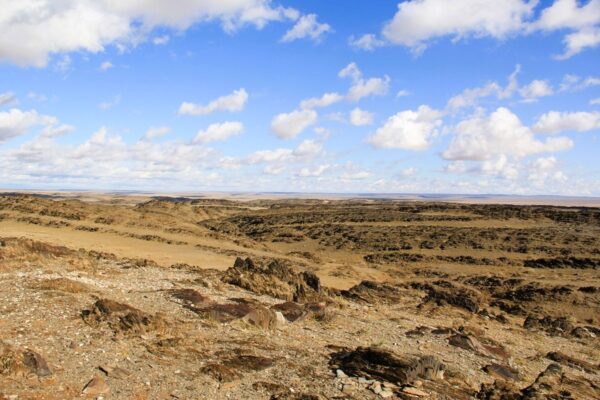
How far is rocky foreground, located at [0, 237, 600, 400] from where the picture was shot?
32.1 ft

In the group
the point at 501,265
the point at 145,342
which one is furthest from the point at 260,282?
the point at 501,265

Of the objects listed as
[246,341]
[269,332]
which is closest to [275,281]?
[269,332]

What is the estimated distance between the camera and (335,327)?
15.7 m

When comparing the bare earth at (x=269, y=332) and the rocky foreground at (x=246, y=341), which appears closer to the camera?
Result: the rocky foreground at (x=246, y=341)

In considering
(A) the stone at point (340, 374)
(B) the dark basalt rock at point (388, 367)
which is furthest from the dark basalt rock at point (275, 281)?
(A) the stone at point (340, 374)

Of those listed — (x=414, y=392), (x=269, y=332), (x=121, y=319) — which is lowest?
(x=414, y=392)

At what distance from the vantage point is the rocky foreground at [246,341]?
32.1 ft

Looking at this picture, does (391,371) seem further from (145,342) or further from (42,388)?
(42,388)

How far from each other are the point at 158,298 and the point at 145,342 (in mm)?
4159

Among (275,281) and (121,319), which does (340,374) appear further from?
(275,281)

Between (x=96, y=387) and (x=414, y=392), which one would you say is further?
(x=414, y=392)

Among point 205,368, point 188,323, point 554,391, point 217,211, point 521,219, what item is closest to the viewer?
point 205,368

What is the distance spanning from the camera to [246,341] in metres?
12.6

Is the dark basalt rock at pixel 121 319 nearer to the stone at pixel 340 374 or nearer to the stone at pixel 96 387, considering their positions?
the stone at pixel 96 387
